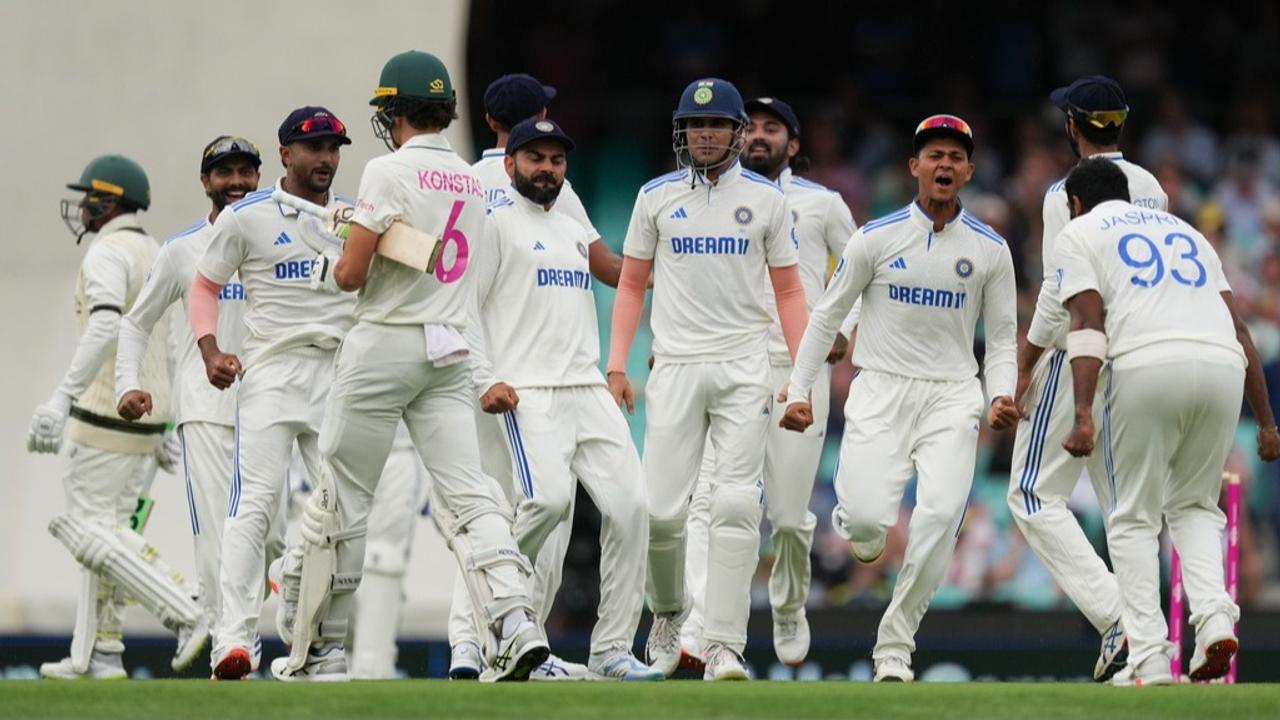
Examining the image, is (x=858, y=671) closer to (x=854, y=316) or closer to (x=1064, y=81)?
(x=854, y=316)

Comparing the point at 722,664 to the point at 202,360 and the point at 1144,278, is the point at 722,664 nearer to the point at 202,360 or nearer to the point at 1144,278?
the point at 1144,278

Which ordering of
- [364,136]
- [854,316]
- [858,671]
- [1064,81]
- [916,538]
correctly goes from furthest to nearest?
1. [1064,81]
2. [364,136]
3. [858,671]
4. [854,316]
5. [916,538]

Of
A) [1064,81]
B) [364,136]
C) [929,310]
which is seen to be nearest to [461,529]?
[929,310]

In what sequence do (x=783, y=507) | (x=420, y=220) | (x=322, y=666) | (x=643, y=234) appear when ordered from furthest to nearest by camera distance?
(x=783, y=507)
(x=643, y=234)
(x=322, y=666)
(x=420, y=220)

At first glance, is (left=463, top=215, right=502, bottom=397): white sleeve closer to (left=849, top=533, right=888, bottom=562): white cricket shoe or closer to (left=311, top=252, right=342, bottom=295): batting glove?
(left=311, top=252, right=342, bottom=295): batting glove

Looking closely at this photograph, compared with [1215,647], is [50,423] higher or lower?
higher

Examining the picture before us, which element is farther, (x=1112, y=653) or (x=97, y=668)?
(x=97, y=668)

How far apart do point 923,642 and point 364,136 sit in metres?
5.04

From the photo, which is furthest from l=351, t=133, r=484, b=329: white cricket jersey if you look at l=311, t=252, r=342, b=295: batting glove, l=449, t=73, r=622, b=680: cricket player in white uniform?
l=449, t=73, r=622, b=680: cricket player in white uniform

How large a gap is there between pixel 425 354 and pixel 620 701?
162cm

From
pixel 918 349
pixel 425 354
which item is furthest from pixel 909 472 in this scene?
pixel 425 354

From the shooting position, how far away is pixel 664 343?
998 cm

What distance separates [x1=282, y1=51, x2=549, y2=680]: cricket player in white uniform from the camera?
866cm

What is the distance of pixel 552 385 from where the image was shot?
9602 millimetres
